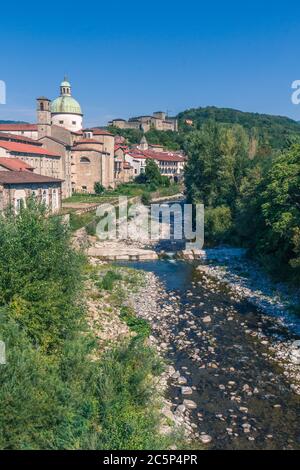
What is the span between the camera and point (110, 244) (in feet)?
113

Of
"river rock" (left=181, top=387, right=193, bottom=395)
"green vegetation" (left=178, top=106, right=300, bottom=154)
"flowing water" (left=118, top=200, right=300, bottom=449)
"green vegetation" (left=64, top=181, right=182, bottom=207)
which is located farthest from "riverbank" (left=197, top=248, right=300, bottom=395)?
"green vegetation" (left=178, top=106, right=300, bottom=154)

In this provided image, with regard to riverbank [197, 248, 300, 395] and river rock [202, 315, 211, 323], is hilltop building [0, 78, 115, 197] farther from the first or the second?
river rock [202, 315, 211, 323]

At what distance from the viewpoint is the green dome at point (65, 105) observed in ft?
215

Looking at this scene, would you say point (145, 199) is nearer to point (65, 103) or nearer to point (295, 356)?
point (65, 103)

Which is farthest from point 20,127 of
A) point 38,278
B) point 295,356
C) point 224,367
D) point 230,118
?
point 230,118

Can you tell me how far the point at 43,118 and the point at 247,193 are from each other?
3826 cm

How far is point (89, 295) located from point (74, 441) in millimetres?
11903

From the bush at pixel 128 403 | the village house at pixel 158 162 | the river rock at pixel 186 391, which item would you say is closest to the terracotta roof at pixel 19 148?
the village house at pixel 158 162

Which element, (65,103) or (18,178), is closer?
(18,178)

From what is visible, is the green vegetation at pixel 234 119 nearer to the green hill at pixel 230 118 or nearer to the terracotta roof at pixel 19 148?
the green hill at pixel 230 118

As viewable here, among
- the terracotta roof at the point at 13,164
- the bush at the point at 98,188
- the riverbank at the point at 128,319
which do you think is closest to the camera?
the riverbank at the point at 128,319

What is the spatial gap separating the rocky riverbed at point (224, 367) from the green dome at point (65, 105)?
49824 mm

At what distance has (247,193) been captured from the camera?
29.5 m

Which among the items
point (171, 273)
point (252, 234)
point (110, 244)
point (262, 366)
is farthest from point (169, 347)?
point (110, 244)
